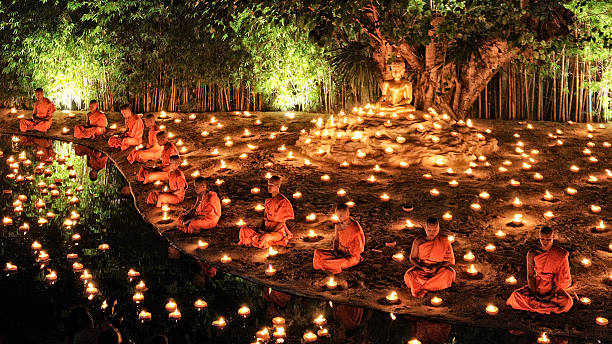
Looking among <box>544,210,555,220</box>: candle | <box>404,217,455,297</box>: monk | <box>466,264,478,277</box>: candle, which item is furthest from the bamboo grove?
<box>404,217,455,297</box>: monk

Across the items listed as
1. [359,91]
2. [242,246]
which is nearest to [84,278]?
[242,246]

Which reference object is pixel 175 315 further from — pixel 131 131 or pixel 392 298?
pixel 131 131

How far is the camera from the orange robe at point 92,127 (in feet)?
48.9

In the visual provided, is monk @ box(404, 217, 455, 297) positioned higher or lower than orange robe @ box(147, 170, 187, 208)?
lower

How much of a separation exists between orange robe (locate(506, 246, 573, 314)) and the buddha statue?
241 inches

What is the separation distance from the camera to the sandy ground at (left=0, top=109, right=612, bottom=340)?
25.6 ft

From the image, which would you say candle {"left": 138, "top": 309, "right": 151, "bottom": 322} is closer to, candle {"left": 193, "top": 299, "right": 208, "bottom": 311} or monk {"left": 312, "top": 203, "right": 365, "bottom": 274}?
candle {"left": 193, "top": 299, "right": 208, "bottom": 311}

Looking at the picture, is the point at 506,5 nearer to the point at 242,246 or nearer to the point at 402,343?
the point at 242,246

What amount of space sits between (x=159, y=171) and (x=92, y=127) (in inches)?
147

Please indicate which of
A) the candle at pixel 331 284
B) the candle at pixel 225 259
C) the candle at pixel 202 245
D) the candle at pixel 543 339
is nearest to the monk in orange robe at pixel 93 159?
the candle at pixel 202 245

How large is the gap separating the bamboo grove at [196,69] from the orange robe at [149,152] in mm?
3649

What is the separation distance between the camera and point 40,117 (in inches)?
615

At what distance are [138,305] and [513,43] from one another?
7404mm

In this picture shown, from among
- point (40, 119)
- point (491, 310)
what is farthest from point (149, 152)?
point (491, 310)
